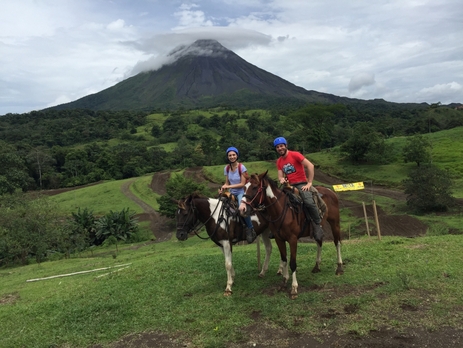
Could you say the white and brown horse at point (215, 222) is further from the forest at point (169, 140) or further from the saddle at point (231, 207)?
the forest at point (169, 140)

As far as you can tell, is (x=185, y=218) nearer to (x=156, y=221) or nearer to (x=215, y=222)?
(x=215, y=222)

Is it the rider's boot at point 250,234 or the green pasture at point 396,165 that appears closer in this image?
the rider's boot at point 250,234

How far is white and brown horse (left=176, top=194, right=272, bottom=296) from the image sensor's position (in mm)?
6758

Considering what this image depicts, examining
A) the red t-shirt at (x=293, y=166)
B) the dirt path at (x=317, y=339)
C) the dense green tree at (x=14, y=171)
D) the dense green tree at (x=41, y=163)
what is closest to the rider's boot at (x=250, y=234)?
the red t-shirt at (x=293, y=166)

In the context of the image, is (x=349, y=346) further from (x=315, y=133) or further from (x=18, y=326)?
(x=315, y=133)

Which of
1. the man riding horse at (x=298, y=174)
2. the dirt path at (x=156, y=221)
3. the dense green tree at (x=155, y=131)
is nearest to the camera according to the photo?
the man riding horse at (x=298, y=174)

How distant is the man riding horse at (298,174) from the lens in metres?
6.41

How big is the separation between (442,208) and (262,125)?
63132 millimetres

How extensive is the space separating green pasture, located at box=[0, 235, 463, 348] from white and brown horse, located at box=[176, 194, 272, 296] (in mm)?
945

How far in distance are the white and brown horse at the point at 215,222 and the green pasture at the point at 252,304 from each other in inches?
37.2

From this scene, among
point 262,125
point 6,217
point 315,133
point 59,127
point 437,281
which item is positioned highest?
point 59,127

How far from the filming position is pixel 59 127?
98000 mm

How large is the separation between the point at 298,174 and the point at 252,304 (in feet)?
→ 8.59

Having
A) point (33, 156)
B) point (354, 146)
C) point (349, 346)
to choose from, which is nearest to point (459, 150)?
point (354, 146)
